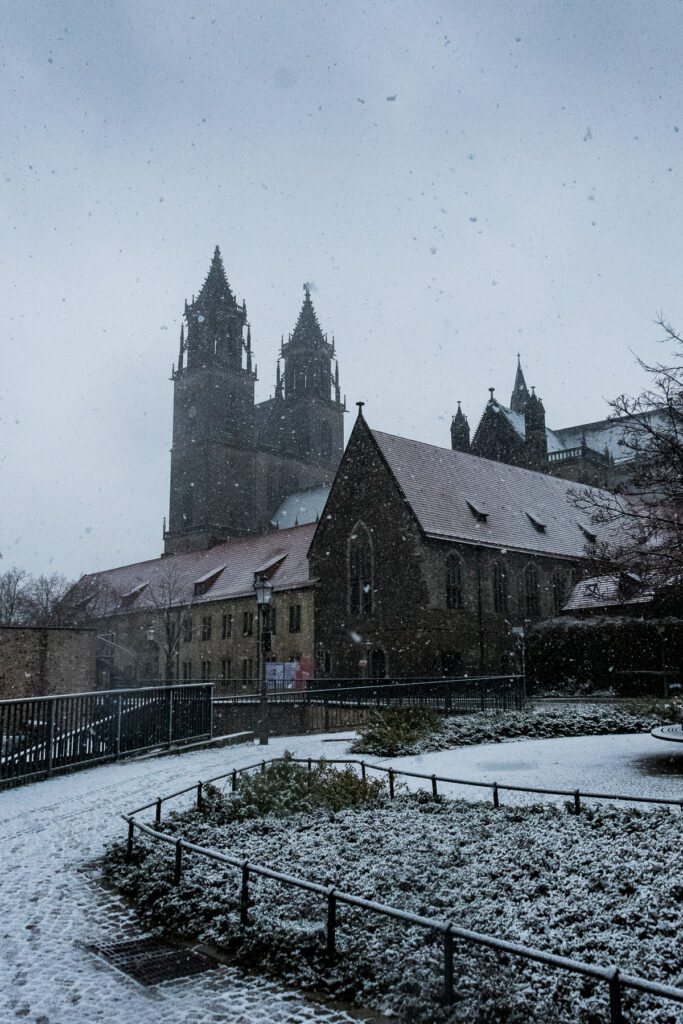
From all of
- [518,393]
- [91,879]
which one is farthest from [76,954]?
[518,393]

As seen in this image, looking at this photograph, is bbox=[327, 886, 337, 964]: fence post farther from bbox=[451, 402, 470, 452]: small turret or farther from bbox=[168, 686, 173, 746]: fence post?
bbox=[451, 402, 470, 452]: small turret

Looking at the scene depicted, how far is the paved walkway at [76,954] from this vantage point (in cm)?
466

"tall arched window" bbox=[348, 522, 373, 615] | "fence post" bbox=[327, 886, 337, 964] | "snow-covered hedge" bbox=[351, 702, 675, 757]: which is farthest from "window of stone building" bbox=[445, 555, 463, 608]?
"fence post" bbox=[327, 886, 337, 964]

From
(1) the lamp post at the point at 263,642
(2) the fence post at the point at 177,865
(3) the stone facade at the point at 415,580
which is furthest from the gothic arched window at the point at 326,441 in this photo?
(2) the fence post at the point at 177,865

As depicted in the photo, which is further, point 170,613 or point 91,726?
point 170,613

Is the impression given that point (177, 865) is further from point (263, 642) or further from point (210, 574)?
point (210, 574)

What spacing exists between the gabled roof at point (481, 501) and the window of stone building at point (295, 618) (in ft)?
30.7

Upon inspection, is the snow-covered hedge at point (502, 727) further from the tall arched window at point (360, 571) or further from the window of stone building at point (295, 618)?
the window of stone building at point (295, 618)

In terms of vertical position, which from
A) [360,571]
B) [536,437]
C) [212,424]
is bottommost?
[360,571]

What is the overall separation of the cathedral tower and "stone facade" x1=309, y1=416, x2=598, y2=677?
41.5 metres

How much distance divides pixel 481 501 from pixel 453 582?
7029mm

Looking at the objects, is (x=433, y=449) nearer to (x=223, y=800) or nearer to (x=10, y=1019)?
(x=223, y=800)

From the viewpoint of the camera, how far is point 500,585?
4234 centimetres

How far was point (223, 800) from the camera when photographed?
981 centimetres
